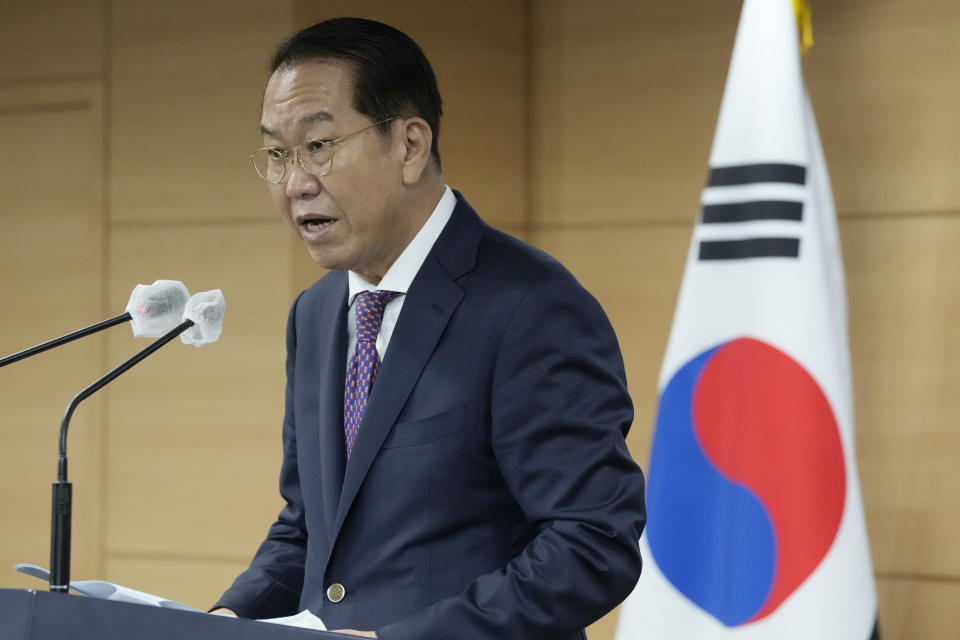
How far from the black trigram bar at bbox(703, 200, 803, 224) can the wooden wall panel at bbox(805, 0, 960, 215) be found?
1.75 feet

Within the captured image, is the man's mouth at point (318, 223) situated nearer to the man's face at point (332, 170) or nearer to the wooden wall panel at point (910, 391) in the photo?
the man's face at point (332, 170)

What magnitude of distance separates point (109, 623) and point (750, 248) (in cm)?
176

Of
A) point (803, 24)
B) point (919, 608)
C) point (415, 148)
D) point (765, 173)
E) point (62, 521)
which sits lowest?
point (919, 608)

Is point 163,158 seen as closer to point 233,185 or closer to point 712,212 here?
point 233,185

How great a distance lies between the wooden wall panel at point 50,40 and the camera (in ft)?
12.8

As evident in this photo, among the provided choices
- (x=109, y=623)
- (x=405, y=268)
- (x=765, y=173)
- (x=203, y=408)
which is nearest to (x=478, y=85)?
(x=765, y=173)

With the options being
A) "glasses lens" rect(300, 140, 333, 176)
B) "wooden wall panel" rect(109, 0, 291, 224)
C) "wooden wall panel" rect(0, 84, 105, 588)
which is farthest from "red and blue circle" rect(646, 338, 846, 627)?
"wooden wall panel" rect(0, 84, 105, 588)

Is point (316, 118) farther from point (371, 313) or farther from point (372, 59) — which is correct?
point (371, 313)

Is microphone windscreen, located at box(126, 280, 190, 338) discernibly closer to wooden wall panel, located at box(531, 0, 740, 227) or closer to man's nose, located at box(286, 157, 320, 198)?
man's nose, located at box(286, 157, 320, 198)

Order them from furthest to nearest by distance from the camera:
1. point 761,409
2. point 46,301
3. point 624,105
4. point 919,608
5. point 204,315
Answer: point 46,301 → point 624,105 → point 919,608 → point 761,409 → point 204,315

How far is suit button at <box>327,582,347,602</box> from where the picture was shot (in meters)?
1.61

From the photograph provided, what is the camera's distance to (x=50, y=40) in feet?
13.1

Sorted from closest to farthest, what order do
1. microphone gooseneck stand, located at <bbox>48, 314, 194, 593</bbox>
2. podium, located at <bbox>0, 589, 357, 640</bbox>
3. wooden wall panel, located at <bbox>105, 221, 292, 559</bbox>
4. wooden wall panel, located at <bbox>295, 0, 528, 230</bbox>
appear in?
podium, located at <bbox>0, 589, 357, 640</bbox>, microphone gooseneck stand, located at <bbox>48, 314, 194, 593</bbox>, wooden wall panel, located at <bbox>295, 0, 528, 230</bbox>, wooden wall panel, located at <bbox>105, 221, 292, 559</bbox>

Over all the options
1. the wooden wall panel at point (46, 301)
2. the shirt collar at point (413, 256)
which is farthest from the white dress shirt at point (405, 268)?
the wooden wall panel at point (46, 301)
